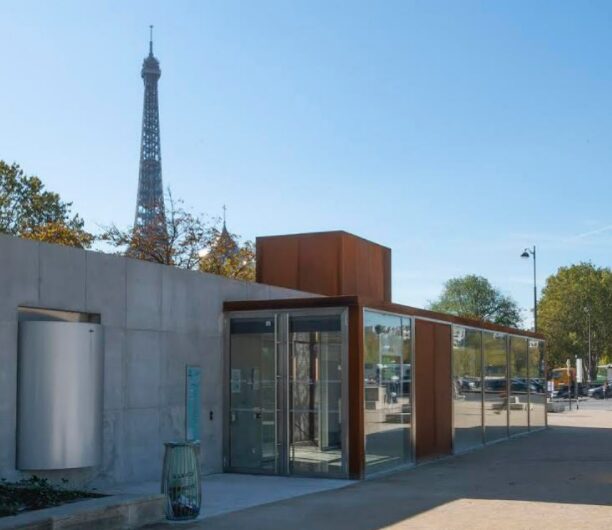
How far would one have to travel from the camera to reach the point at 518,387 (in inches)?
1056

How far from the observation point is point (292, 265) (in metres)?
22.2

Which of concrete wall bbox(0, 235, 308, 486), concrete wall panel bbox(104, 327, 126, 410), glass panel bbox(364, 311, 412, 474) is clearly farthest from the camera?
glass panel bbox(364, 311, 412, 474)

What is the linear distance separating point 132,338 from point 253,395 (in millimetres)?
2921

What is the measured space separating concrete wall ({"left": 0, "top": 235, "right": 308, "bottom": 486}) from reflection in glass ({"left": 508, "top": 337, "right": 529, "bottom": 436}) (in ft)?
36.4

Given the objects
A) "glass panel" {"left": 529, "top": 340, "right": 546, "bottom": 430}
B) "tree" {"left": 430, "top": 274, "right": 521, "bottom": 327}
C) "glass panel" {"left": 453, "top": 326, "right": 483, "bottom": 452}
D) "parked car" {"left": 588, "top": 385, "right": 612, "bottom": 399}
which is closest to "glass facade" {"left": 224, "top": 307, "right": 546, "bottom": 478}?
"glass panel" {"left": 453, "top": 326, "right": 483, "bottom": 452}

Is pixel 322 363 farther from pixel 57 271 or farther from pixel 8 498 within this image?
pixel 8 498

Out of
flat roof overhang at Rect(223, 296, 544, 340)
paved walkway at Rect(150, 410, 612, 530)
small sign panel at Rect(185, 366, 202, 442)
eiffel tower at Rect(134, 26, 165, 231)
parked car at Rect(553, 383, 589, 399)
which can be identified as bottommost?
parked car at Rect(553, 383, 589, 399)

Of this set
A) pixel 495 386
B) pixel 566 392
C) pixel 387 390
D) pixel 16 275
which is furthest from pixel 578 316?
pixel 16 275

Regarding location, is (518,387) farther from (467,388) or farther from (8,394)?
(8,394)

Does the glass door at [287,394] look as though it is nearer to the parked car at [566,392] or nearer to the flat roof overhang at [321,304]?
the flat roof overhang at [321,304]

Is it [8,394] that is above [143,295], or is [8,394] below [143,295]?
below

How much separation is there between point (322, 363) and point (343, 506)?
3826mm

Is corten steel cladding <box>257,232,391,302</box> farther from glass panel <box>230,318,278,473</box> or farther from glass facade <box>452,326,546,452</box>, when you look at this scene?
glass panel <box>230,318,278,473</box>

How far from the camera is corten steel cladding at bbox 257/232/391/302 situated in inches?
854
